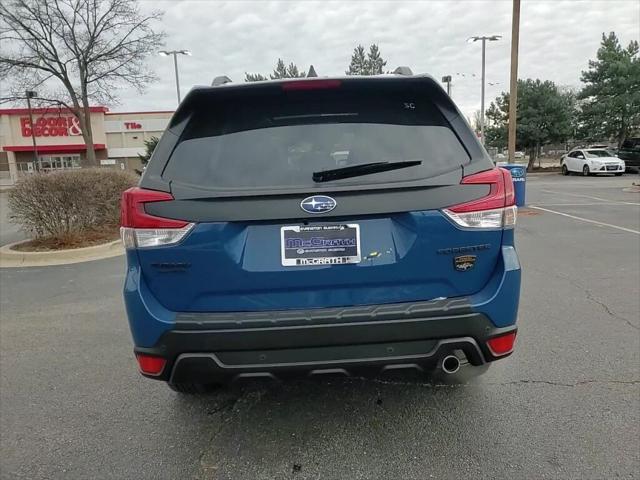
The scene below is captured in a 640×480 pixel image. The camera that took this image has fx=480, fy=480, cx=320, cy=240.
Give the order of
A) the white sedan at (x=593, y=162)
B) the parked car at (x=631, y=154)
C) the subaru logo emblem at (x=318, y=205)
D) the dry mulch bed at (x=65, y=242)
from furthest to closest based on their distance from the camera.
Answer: the parked car at (x=631, y=154), the white sedan at (x=593, y=162), the dry mulch bed at (x=65, y=242), the subaru logo emblem at (x=318, y=205)

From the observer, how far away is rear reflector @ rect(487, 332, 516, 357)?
2377mm

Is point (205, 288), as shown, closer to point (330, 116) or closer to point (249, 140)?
→ point (249, 140)

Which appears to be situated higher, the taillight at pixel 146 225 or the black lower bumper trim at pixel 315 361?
the taillight at pixel 146 225

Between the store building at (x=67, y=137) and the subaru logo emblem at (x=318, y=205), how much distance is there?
45.9 meters

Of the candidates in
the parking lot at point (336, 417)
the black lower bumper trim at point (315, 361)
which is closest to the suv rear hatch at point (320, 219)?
the black lower bumper trim at point (315, 361)

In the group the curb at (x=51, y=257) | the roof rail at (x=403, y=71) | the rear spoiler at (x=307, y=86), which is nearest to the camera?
the rear spoiler at (x=307, y=86)

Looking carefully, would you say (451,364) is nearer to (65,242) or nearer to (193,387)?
(193,387)

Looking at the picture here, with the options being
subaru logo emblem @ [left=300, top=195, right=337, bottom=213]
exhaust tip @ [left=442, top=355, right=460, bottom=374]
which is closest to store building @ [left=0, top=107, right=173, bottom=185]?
subaru logo emblem @ [left=300, top=195, right=337, bottom=213]

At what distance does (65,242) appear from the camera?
8.78m

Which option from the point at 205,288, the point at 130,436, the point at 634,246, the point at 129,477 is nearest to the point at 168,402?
the point at 130,436

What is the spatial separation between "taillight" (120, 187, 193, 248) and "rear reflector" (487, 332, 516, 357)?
1.57 metres

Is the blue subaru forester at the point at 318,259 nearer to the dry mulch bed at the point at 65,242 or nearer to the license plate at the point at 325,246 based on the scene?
the license plate at the point at 325,246

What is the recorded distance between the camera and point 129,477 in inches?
98.3

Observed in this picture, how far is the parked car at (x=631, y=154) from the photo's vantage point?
1145 inches
